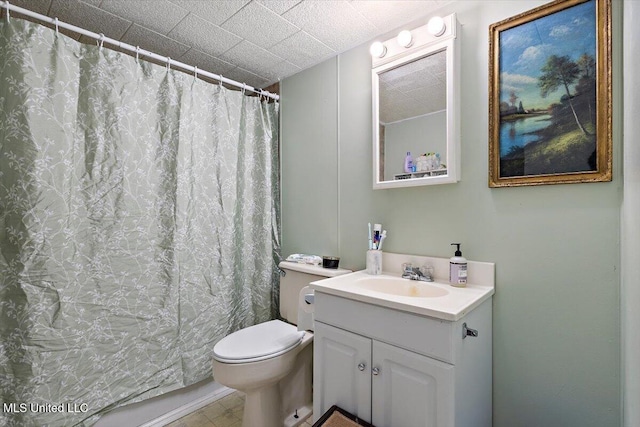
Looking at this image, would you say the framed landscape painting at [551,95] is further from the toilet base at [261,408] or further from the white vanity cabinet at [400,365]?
the toilet base at [261,408]

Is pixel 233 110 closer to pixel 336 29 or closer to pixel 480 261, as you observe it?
pixel 336 29

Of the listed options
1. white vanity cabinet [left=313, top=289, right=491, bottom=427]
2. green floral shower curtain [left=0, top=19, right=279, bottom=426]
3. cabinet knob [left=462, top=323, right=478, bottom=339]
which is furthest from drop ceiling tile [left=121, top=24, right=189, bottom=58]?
cabinet knob [left=462, top=323, right=478, bottom=339]

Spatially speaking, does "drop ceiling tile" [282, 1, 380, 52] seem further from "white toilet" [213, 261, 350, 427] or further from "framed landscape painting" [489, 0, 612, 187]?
"white toilet" [213, 261, 350, 427]

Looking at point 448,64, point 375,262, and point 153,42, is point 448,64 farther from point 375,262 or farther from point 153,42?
point 153,42

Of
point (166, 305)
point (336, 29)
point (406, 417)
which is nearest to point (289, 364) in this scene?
point (406, 417)

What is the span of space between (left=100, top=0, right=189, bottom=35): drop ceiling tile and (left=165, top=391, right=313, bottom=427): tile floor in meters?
2.21

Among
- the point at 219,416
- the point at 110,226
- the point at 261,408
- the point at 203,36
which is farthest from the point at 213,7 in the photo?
the point at 219,416

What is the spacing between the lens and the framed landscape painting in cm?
106

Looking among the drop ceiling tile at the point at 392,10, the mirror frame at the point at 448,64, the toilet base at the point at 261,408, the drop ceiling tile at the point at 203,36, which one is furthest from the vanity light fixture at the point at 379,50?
the toilet base at the point at 261,408

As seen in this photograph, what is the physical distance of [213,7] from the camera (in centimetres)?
144

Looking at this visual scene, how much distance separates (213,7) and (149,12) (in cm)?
34

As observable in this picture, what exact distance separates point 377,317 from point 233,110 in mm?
1607

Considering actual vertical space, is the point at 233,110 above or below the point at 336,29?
below

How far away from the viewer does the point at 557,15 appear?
1147 millimetres
